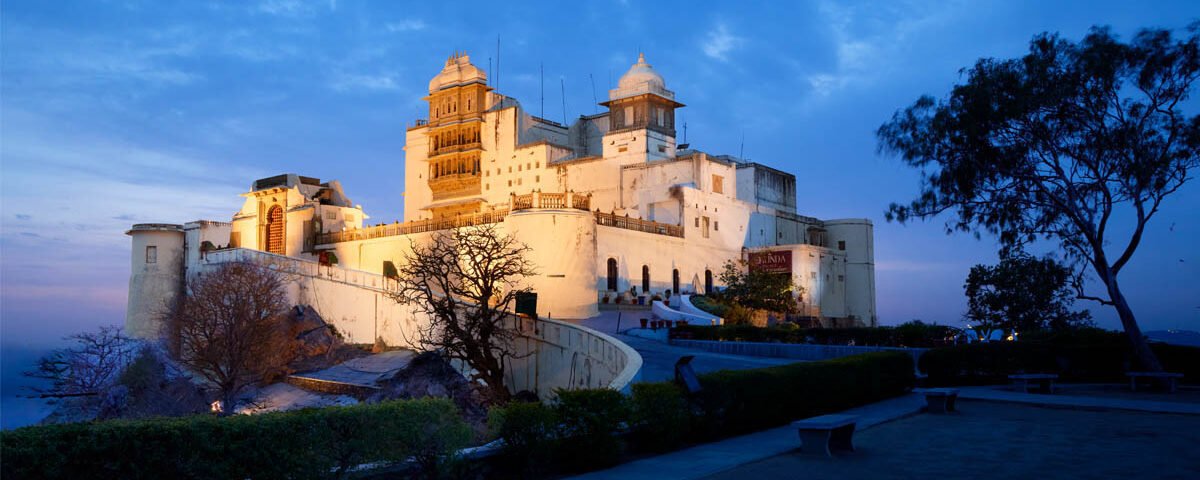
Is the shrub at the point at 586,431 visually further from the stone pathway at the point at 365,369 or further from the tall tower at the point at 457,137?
the tall tower at the point at 457,137

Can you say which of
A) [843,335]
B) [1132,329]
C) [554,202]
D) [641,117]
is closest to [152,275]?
[554,202]

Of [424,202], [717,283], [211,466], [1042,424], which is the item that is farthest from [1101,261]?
[424,202]

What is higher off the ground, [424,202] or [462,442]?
[424,202]

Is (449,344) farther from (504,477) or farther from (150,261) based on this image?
(150,261)

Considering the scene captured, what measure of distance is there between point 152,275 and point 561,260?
24.2m

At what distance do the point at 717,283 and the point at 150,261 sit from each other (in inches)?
1203

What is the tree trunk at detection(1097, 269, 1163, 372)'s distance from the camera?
66.4ft

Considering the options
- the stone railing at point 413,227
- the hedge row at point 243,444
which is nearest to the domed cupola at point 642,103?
the stone railing at point 413,227

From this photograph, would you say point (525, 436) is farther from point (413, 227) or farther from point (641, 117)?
point (641, 117)

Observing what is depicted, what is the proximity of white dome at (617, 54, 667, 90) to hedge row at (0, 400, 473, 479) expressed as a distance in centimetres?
4615

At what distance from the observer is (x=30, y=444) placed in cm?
654

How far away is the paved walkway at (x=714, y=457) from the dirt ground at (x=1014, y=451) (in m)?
0.25

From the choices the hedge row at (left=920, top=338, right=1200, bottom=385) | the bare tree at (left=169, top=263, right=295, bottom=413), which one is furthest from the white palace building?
the hedge row at (left=920, top=338, right=1200, bottom=385)

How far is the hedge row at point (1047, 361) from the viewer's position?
20.0 metres
